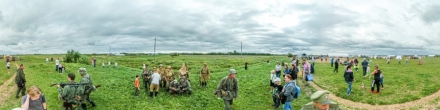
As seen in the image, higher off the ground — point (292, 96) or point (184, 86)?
point (292, 96)

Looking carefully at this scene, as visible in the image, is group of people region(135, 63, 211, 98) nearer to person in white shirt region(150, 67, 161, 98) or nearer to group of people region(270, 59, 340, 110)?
person in white shirt region(150, 67, 161, 98)

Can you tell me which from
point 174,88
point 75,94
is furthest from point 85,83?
point 174,88

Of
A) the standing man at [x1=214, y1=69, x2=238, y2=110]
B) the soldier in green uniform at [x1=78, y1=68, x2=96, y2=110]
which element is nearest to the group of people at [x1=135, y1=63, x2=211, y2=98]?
the soldier in green uniform at [x1=78, y1=68, x2=96, y2=110]

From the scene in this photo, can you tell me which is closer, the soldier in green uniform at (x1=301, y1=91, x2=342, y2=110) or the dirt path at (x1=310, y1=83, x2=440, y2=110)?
the soldier in green uniform at (x1=301, y1=91, x2=342, y2=110)

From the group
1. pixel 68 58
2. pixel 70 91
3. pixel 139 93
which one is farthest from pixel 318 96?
pixel 68 58

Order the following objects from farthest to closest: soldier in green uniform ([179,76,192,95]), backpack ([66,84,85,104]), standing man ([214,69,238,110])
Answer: soldier in green uniform ([179,76,192,95]) < standing man ([214,69,238,110]) < backpack ([66,84,85,104])

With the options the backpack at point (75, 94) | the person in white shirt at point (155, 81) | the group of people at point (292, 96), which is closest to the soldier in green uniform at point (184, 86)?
the person in white shirt at point (155, 81)

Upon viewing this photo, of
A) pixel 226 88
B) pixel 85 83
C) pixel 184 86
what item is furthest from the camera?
pixel 184 86

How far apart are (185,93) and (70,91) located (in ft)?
28.1

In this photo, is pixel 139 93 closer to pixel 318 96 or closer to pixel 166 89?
pixel 166 89

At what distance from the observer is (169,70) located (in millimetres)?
19922

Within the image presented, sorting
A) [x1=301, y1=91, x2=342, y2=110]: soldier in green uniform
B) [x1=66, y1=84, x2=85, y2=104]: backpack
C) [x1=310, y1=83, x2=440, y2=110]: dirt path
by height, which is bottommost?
[x1=310, y1=83, x2=440, y2=110]: dirt path

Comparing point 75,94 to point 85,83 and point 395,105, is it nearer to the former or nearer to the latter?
point 85,83

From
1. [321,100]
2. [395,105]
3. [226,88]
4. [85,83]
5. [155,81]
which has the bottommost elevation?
[395,105]
